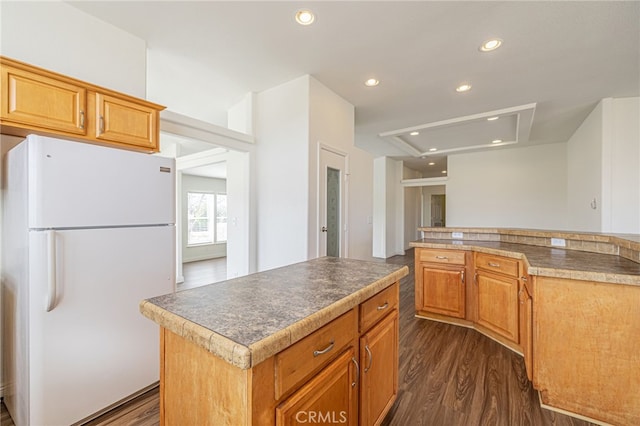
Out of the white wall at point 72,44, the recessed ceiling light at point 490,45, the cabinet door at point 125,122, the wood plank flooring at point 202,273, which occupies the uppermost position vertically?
the recessed ceiling light at point 490,45

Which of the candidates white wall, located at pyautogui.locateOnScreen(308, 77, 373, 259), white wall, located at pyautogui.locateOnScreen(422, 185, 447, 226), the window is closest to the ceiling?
white wall, located at pyautogui.locateOnScreen(308, 77, 373, 259)

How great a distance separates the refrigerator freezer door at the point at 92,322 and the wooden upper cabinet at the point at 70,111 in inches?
28.7

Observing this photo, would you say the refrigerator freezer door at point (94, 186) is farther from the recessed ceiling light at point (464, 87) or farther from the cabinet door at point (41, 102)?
the recessed ceiling light at point (464, 87)

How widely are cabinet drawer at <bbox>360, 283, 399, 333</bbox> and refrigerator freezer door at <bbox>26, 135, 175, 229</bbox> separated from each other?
1.65 meters

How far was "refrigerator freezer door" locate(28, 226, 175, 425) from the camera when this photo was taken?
4.79 feet

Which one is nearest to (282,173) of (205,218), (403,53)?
(403,53)

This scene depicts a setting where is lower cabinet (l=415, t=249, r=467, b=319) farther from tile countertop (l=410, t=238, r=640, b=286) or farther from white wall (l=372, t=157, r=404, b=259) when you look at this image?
white wall (l=372, t=157, r=404, b=259)

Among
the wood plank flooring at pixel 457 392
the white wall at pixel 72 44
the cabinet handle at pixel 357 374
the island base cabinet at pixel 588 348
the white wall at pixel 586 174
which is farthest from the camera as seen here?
the white wall at pixel 586 174

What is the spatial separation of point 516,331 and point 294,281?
7.20 feet

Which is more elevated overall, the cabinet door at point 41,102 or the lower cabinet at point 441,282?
the cabinet door at point 41,102

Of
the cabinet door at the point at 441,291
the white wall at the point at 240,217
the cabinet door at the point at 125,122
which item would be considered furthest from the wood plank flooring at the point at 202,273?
the cabinet door at the point at 441,291

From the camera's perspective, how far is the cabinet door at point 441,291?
114 inches

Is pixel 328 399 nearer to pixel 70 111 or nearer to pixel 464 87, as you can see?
pixel 70 111

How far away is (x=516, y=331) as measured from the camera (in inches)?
90.8
